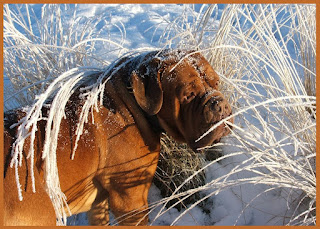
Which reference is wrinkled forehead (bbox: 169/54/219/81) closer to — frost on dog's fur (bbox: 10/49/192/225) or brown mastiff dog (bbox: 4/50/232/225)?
brown mastiff dog (bbox: 4/50/232/225)

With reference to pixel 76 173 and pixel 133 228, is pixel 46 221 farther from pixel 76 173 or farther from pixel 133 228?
pixel 133 228

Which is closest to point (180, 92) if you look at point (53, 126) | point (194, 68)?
point (194, 68)

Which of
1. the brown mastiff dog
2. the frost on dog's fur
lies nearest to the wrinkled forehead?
the brown mastiff dog

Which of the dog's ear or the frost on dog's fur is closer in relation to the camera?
the frost on dog's fur

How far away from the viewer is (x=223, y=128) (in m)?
1.82

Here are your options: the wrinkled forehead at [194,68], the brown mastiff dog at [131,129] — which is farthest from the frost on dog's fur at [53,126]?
the wrinkled forehead at [194,68]

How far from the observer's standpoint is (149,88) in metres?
1.87

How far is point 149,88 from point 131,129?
278 millimetres

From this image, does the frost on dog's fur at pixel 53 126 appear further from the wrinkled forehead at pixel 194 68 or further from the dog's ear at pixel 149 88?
the wrinkled forehead at pixel 194 68

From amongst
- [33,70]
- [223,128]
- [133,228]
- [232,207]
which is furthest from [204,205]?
[33,70]

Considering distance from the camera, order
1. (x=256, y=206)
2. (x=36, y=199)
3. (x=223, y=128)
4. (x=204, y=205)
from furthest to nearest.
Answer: (x=204, y=205) < (x=256, y=206) < (x=223, y=128) < (x=36, y=199)

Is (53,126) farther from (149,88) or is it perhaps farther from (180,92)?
(180,92)

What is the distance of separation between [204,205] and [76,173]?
1.17m

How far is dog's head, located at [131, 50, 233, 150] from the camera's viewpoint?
1.82 m
